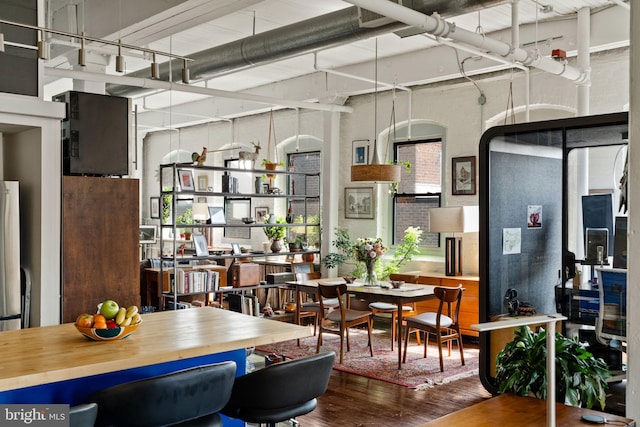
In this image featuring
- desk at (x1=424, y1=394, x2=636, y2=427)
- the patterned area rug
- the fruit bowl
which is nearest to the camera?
desk at (x1=424, y1=394, x2=636, y2=427)

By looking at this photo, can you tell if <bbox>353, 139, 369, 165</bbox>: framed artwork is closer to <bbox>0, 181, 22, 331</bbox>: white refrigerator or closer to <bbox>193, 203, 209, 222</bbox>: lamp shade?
<bbox>193, 203, 209, 222</bbox>: lamp shade

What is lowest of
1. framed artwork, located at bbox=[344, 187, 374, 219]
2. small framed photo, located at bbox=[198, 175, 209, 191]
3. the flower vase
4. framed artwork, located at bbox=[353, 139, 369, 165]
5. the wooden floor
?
the wooden floor

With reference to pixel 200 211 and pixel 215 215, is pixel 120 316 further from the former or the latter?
pixel 200 211

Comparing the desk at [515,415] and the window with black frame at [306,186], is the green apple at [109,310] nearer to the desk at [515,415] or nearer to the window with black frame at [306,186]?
the desk at [515,415]

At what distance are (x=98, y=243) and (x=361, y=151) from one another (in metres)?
5.42

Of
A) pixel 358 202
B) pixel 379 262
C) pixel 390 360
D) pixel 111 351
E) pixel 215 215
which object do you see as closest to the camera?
pixel 111 351

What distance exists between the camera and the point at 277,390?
11.1 feet

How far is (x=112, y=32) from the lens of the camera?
7.10m

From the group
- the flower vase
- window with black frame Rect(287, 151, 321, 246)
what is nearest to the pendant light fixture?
the flower vase

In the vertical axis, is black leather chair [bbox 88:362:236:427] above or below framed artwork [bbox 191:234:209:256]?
below

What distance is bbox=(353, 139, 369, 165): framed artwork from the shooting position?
33.7 ft

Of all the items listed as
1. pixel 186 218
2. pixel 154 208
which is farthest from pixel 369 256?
pixel 154 208

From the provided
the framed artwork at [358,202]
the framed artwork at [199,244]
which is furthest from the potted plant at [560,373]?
the framed artwork at [358,202]

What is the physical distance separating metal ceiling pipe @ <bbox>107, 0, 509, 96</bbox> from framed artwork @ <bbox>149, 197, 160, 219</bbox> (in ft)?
22.4
